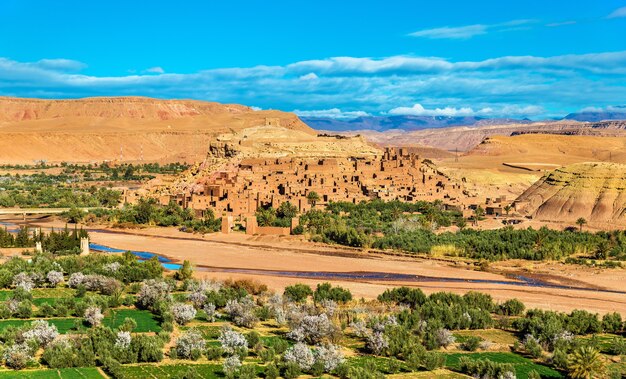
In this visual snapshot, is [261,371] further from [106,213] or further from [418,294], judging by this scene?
[106,213]

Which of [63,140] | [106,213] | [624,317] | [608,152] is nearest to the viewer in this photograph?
[624,317]

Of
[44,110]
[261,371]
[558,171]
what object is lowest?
[261,371]

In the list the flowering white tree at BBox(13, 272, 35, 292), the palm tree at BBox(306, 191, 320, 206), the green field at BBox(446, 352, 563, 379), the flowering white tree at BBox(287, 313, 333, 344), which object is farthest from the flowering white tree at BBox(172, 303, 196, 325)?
the palm tree at BBox(306, 191, 320, 206)

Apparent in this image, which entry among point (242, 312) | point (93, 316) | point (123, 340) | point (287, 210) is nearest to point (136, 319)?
point (93, 316)

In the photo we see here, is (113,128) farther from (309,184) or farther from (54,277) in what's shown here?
(54,277)

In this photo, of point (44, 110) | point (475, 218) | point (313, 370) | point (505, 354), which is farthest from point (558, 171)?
point (44, 110)

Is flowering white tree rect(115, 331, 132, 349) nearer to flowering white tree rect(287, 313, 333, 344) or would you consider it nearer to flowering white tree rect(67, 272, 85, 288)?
flowering white tree rect(287, 313, 333, 344)

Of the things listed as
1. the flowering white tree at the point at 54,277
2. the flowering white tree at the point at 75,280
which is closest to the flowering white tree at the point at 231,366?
the flowering white tree at the point at 75,280

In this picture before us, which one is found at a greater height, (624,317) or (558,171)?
(558,171)
